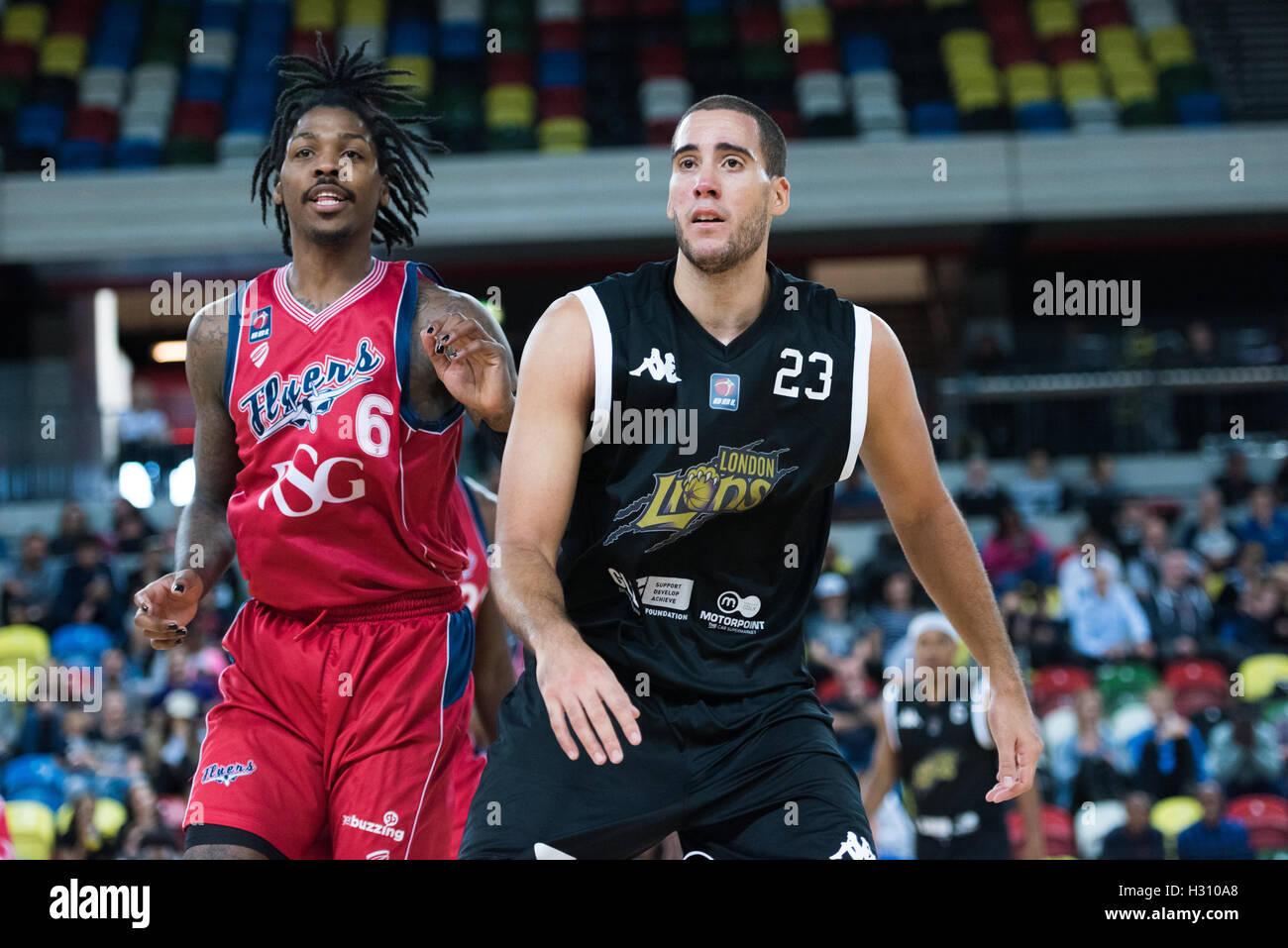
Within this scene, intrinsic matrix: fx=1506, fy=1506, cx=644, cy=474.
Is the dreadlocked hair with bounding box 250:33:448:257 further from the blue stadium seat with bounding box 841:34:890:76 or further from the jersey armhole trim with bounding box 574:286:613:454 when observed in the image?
the blue stadium seat with bounding box 841:34:890:76

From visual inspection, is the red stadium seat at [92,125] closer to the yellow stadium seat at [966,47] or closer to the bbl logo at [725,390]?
the yellow stadium seat at [966,47]

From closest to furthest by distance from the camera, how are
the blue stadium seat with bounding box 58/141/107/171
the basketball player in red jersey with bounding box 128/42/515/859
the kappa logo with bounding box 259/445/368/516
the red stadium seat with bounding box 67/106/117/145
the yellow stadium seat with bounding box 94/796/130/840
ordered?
the basketball player in red jersey with bounding box 128/42/515/859
the kappa logo with bounding box 259/445/368/516
the yellow stadium seat with bounding box 94/796/130/840
the blue stadium seat with bounding box 58/141/107/171
the red stadium seat with bounding box 67/106/117/145

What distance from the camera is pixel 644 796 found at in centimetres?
303

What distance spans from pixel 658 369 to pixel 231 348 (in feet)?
3.65

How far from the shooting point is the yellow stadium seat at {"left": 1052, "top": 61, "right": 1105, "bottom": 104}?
15.1 metres

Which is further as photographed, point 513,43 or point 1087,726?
point 513,43

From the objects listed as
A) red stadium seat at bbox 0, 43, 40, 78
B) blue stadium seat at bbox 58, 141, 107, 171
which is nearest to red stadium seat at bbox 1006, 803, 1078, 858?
blue stadium seat at bbox 58, 141, 107, 171

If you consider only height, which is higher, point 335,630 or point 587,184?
point 587,184

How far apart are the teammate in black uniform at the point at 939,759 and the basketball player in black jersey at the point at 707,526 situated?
2.78m

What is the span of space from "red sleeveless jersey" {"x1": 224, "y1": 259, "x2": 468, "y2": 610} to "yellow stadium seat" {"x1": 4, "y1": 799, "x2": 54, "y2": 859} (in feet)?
17.9

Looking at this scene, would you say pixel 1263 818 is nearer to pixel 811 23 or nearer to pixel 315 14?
pixel 811 23
